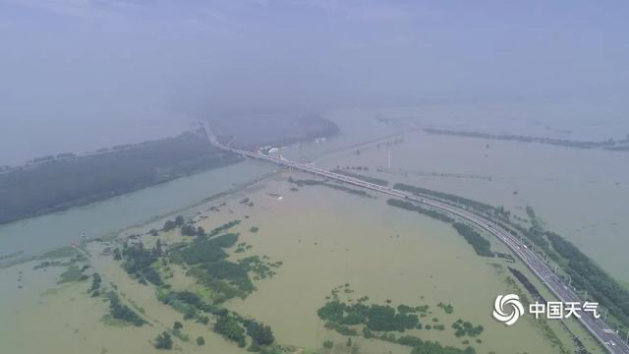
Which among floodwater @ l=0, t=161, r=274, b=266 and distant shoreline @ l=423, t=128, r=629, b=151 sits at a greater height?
distant shoreline @ l=423, t=128, r=629, b=151

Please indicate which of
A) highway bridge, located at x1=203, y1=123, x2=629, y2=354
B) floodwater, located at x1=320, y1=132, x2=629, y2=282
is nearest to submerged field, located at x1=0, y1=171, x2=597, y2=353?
highway bridge, located at x1=203, y1=123, x2=629, y2=354

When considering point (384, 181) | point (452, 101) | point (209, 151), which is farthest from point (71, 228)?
point (452, 101)

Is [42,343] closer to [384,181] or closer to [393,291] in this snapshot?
[393,291]
